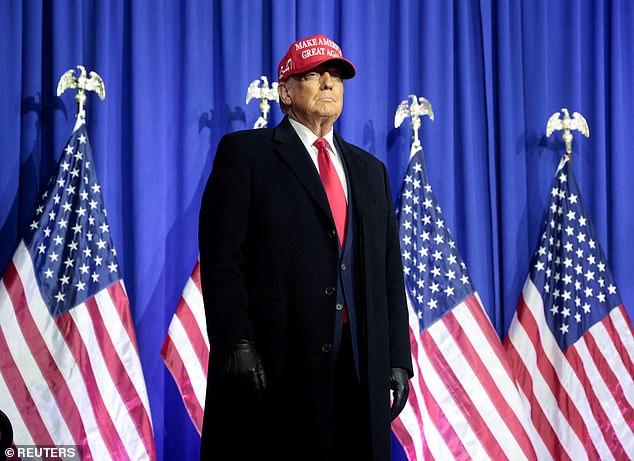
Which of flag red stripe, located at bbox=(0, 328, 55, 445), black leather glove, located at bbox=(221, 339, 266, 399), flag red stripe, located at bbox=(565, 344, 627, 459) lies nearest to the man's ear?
black leather glove, located at bbox=(221, 339, 266, 399)

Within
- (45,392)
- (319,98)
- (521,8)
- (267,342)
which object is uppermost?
(521,8)

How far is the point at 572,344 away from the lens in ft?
11.8

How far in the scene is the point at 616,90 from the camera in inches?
156

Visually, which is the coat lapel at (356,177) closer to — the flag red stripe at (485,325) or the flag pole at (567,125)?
the flag red stripe at (485,325)

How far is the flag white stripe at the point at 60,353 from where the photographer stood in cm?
292

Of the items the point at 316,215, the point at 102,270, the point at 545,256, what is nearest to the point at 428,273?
the point at 545,256

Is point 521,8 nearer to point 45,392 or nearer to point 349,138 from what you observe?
point 349,138

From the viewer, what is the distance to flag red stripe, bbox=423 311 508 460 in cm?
330

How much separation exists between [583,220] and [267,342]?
230 centimetres

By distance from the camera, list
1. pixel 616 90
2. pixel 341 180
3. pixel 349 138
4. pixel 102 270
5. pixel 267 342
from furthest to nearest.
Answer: pixel 616 90
pixel 349 138
pixel 102 270
pixel 341 180
pixel 267 342

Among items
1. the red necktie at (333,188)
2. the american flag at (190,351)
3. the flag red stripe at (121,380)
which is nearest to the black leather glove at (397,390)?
the red necktie at (333,188)

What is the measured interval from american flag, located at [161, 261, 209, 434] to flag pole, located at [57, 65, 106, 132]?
2.64 ft

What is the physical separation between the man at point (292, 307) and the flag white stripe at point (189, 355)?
1.22m

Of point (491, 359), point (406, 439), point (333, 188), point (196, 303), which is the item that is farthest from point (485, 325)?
point (333, 188)
